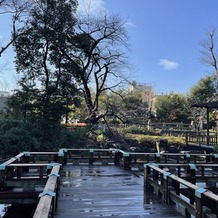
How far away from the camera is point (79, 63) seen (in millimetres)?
18281

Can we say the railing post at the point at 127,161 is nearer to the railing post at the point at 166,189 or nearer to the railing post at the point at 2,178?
the railing post at the point at 166,189

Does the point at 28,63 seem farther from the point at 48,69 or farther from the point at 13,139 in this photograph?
the point at 13,139

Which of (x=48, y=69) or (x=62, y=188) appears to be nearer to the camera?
(x=62, y=188)

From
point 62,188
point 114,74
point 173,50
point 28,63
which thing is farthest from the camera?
point 173,50

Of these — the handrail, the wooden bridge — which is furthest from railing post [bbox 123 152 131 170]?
the handrail

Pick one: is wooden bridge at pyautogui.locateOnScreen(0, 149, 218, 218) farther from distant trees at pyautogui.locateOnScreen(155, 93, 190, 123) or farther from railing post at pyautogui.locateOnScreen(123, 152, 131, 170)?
distant trees at pyautogui.locateOnScreen(155, 93, 190, 123)

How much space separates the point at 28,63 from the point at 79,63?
11.9ft

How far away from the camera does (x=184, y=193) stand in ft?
17.6

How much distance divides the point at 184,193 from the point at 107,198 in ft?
5.41

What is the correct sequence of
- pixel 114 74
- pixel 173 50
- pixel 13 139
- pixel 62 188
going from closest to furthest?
1. pixel 62 188
2. pixel 13 139
3. pixel 114 74
4. pixel 173 50

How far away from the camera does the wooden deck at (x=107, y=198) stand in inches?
160

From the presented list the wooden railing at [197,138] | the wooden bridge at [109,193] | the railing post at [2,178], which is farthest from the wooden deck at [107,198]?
the wooden railing at [197,138]

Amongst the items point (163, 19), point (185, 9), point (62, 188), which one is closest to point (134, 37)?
point (163, 19)

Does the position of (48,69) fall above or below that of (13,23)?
below
